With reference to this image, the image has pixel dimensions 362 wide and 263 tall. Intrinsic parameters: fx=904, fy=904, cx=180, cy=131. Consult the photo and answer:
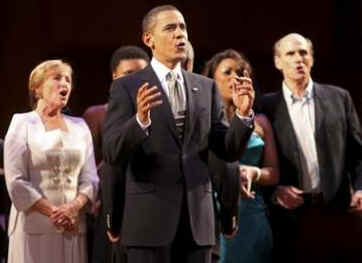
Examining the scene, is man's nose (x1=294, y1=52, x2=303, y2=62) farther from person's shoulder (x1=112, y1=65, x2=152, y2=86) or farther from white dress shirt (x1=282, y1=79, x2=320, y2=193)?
person's shoulder (x1=112, y1=65, x2=152, y2=86)

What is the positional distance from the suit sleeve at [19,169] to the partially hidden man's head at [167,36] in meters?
0.95

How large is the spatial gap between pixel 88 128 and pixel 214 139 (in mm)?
1151

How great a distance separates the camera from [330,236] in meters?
4.73

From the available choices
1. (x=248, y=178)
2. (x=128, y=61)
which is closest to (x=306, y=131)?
(x=248, y=178)

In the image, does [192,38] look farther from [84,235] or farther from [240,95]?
[240,95]

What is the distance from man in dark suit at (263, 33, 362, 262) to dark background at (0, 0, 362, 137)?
1938 mm

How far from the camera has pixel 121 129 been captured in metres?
3.49

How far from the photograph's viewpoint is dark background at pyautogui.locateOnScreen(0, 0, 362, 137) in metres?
6.38

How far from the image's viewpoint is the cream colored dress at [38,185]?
14.3 feet

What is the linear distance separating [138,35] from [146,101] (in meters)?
3.42

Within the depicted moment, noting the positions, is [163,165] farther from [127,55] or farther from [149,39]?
[127,55]

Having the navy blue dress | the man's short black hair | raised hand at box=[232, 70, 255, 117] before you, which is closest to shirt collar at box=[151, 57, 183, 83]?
raised hand at box=[232, 70, 255, 117]

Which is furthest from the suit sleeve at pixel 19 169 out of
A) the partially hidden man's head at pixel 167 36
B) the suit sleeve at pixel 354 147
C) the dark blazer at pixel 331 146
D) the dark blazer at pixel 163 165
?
the suit sleeve at pixel 354 147

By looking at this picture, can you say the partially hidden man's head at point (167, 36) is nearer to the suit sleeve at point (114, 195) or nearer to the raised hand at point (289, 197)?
the suit sleeve at point (114, 195)
